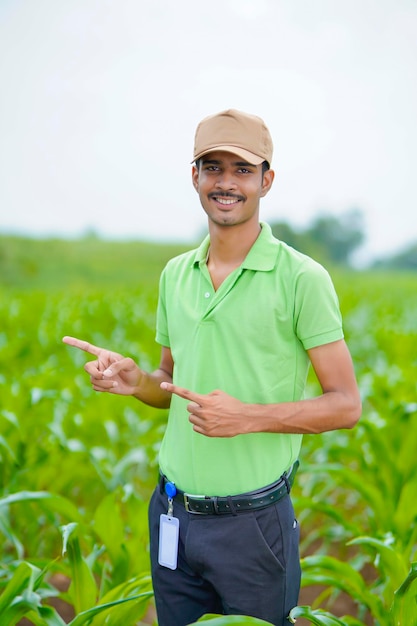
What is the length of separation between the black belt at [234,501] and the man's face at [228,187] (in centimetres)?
58

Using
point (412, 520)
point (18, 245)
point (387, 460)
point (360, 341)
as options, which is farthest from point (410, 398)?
point (18, 245)

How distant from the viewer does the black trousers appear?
1.58m

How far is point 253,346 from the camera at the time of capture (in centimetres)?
158

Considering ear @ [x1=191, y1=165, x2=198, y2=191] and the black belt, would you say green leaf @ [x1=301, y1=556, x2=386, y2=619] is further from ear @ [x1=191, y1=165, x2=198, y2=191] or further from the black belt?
ear @ [x1=191, y1=165, x2=198, y2=191]

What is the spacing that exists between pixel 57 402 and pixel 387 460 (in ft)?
5.41

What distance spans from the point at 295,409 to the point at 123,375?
0.45 meters

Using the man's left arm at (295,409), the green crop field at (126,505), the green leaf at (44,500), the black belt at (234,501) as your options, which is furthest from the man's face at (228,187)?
the green leaf at (44,500)

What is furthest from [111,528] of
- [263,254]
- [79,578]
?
[263,254]

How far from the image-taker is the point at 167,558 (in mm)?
1668

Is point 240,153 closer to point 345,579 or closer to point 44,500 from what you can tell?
point 44,500

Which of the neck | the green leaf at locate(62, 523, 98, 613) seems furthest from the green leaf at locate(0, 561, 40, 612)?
the neck

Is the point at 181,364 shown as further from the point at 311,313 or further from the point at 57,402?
the point at 57,402

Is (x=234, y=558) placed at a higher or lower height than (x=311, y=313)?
lower

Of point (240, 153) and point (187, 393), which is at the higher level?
point (240, 153)
